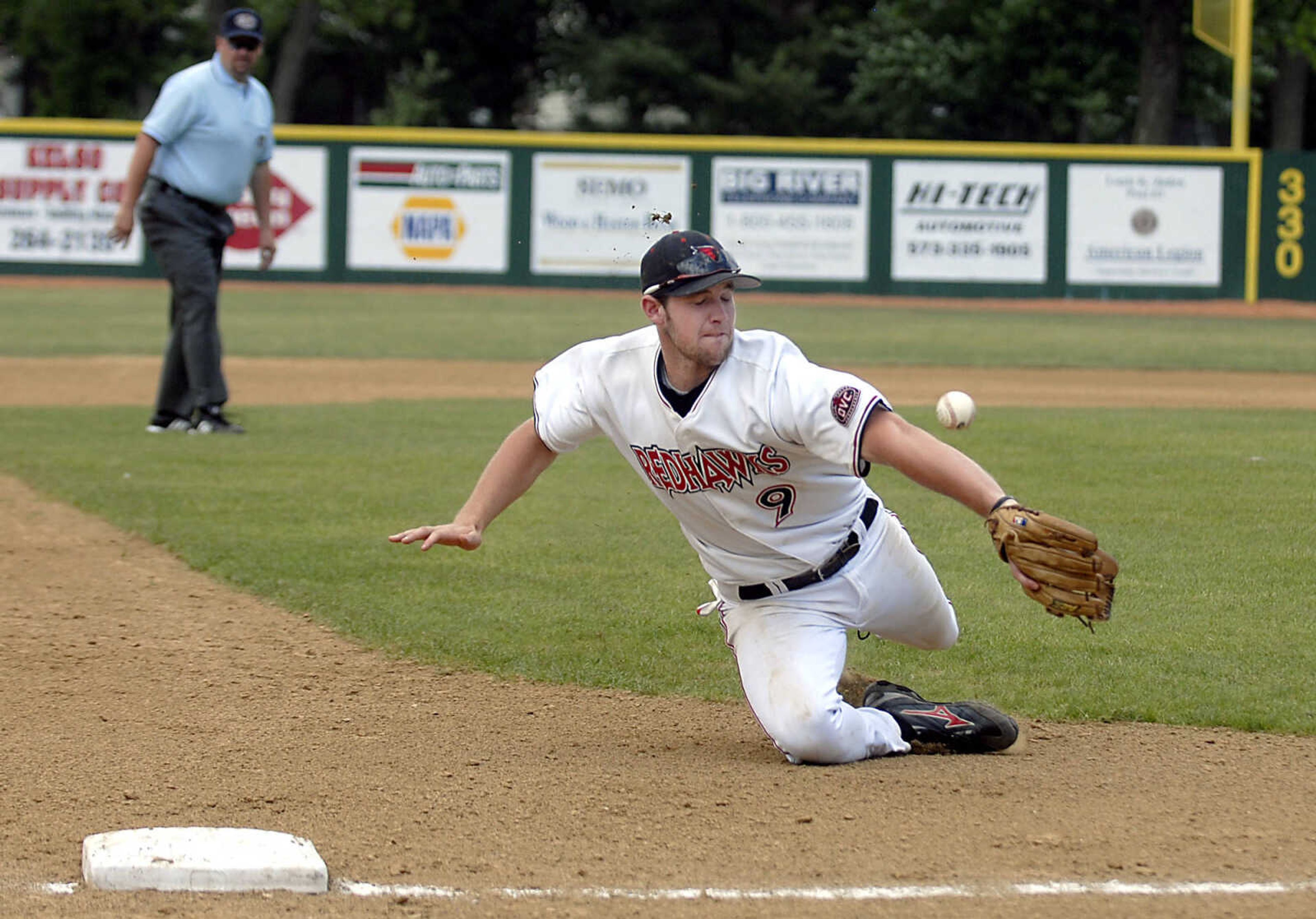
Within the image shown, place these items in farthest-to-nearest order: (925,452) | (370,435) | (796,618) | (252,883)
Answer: (370,435) < (796,618) < (925,452) < (252,883)

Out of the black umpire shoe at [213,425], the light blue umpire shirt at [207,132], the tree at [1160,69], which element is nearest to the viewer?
the light blue umpire shirt at [207,132]

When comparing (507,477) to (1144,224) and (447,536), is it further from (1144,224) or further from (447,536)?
(1144,224)

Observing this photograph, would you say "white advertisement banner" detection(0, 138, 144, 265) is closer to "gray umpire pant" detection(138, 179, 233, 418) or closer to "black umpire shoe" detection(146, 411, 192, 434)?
"black umpire shoe" detection(146, 411, 192, 434)

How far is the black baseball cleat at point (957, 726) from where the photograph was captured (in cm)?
414

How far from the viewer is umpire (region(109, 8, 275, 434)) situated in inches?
360

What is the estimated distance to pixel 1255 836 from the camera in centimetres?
348

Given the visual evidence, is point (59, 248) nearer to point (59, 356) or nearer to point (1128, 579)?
point (59, 356)

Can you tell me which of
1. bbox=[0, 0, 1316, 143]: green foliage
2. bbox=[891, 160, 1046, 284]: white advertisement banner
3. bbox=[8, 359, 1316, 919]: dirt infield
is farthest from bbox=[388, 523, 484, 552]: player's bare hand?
bbox=[0, 0, 1316, 143]: green foliage

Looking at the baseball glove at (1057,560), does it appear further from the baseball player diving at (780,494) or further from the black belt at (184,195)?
the black belt at (184,195)

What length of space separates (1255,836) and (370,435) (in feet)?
23.7

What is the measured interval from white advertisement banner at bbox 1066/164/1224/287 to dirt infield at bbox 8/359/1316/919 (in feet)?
61.0

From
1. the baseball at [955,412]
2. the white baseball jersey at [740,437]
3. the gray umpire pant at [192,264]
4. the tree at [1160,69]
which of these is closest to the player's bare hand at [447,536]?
the white baseball jersey at [740,437]

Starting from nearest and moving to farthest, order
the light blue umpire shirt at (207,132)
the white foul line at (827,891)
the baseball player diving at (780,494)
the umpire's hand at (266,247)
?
the white foul line at (827,891)
the baseball player diving at (780,494)
the light blue umpire shirt at (207,132)
the umpire's hand at (266,247)

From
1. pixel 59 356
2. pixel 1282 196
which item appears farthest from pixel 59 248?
pixel 1282 196
